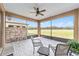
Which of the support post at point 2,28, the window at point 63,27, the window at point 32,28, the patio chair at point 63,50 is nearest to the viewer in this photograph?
the patio chair at point 63,50

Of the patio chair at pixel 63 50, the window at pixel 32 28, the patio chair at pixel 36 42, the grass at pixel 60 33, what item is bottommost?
the patio chair at pixel 36 42

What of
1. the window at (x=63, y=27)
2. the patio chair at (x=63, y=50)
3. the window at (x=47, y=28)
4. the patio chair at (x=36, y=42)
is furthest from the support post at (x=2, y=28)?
the patio chair at (x=63, y=50)

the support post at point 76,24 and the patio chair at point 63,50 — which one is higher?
the support post at point 76,24

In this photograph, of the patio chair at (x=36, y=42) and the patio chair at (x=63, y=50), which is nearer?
the patio chair at (x=63, y=50)

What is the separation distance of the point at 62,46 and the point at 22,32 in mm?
2400

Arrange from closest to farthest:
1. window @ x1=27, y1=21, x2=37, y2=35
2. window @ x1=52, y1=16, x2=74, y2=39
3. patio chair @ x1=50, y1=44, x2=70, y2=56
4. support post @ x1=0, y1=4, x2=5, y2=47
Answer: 1. patio chair @ x1=50, y1=44, x2=70, y2=56
2. window @ x1=27, y1=21, x2=37, y2=35
3. window @ x1=52, y1=16, x2=74, y2=39
4. support post @ x1=0, y1=4, x2=5, y2=47

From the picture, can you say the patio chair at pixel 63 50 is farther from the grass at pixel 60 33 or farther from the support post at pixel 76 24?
the support post at pixel 76 24

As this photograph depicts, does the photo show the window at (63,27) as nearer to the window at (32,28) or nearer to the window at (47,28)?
the window at (47,28)

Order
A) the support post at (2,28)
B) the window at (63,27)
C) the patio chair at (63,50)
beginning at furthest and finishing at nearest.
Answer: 1. the support post at (2,28)
2. the window at (63,27)
3. the patio chair at (63,50)

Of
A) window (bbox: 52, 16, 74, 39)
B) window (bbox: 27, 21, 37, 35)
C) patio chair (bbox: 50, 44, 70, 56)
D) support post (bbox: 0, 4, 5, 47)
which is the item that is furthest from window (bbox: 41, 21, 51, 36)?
patio chair (bbox: 50, 44, 70, 56)

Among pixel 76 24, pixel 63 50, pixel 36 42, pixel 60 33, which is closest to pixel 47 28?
pixel 60 33

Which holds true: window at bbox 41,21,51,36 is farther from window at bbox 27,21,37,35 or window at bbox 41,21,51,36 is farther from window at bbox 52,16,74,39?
window at bbox 27,21,37,35

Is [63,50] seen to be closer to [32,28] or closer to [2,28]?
[32,28]

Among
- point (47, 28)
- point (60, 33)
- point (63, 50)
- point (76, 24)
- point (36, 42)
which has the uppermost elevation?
point (76, 24)
